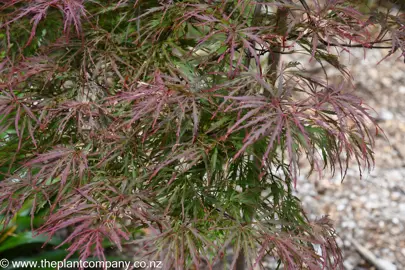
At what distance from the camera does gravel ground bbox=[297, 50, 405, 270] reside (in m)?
2.57

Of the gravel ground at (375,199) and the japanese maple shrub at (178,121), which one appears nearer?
the japanese maple shrub at (178,121)

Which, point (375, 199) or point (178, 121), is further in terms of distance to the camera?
point (375, 199)

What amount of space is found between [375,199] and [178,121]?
2.05 metres

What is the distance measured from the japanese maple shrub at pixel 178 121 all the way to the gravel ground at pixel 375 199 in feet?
3.61

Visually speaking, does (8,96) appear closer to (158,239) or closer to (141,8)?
(141,8)

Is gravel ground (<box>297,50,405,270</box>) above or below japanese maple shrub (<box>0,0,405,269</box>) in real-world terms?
below

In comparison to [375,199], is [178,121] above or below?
above

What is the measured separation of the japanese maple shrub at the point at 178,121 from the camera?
1143 mm

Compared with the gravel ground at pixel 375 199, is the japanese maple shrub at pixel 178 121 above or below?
above

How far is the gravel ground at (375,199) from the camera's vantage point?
2.57 metres

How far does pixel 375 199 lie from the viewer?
290 centimetres

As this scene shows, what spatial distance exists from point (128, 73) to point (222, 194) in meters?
0.43

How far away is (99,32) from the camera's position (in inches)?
56.1

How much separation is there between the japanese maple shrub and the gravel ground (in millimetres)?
1099
